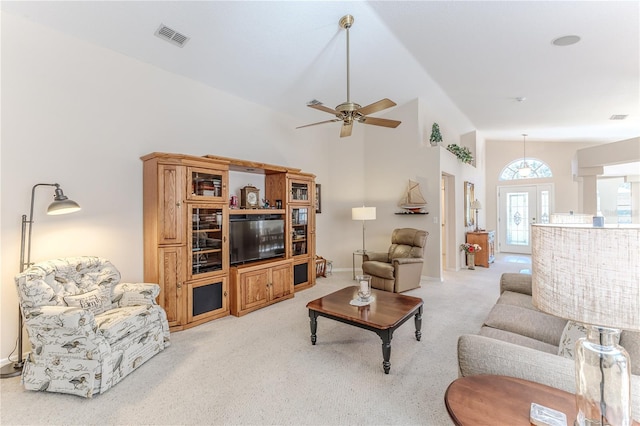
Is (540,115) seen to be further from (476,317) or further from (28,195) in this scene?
(28,195)

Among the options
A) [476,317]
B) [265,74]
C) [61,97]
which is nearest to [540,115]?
[476,317]

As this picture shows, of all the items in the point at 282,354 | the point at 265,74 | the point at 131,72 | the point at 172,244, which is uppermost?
the point at 265,74

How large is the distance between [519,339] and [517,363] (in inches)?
28.1

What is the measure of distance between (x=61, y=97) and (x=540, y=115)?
7.81 m

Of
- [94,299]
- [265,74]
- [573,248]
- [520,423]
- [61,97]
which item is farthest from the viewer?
[265,74]

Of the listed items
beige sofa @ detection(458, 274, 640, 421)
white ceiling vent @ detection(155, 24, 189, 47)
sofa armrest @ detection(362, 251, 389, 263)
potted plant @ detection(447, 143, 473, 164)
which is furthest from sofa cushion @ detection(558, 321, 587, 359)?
potted plant @ detection(447, 143, 473, 164)

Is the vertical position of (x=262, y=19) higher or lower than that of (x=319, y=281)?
higher

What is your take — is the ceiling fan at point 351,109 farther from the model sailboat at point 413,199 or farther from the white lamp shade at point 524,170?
the white lamp shade at point 524,170

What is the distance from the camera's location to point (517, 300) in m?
2.81

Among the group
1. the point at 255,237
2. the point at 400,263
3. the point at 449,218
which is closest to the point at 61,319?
the point at 255,237

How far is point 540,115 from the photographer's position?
595 cm

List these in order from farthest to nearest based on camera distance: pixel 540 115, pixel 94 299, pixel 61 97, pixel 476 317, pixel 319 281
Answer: pixel 540 115, pixel 319 281, pixel 476 317, pixel 61 97, pixel 94 299

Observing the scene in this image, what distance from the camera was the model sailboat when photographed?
556cm

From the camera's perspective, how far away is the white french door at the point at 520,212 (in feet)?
27.8
